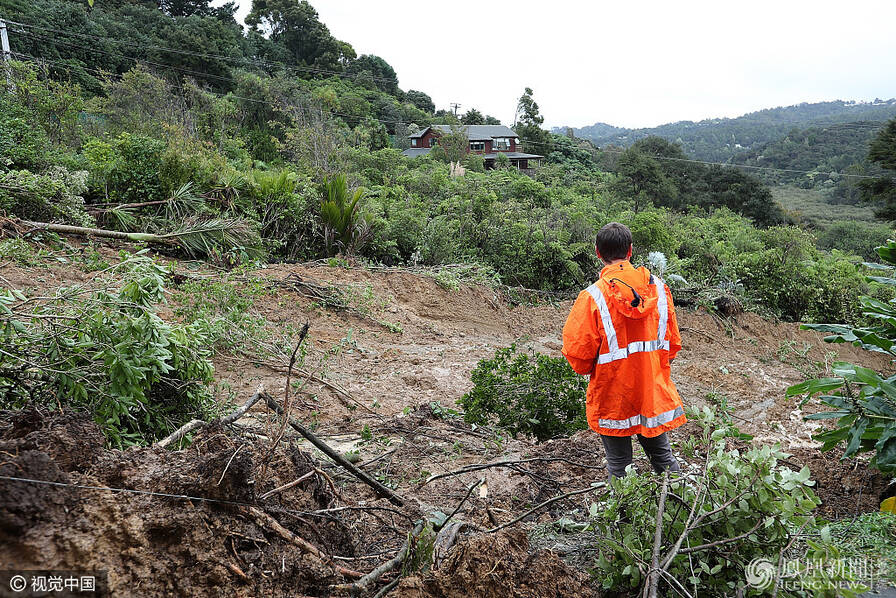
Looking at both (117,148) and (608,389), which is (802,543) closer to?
(608,389)

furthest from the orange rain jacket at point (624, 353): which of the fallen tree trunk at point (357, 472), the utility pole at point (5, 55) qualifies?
the utility pole at point (5, 55)

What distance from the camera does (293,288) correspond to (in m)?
8.25

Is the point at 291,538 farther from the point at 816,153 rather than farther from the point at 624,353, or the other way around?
the point at 816,153

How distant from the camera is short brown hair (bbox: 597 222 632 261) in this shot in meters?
3.16

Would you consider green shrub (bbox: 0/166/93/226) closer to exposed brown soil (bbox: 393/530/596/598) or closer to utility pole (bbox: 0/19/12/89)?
utility pole (bbox: 0/19/12/89)

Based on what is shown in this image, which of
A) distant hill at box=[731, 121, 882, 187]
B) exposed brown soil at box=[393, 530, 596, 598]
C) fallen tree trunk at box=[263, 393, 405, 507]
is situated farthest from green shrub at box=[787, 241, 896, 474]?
distant hill at box=[731, 121, 882, 187]

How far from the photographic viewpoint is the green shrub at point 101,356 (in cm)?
280

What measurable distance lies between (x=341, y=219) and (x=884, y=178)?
27.8 metres

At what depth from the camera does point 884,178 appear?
2598 centimetres

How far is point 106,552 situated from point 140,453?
63 cm

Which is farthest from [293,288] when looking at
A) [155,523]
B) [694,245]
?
[694,245]

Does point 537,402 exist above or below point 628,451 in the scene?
below

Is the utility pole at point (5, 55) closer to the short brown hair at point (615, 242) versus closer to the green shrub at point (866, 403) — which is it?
the short brown hair at point (615, 242)

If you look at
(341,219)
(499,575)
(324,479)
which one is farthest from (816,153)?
(499,575)
